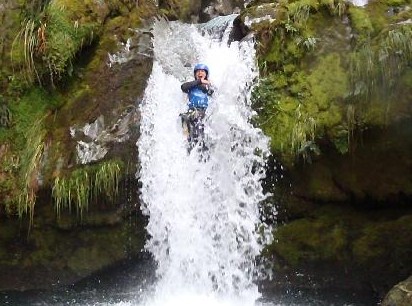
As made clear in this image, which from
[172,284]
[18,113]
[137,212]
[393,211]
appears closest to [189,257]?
[172,284]

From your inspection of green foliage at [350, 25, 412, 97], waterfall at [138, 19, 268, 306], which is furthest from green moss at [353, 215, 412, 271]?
green foliage at [350, 25, 412, 97]

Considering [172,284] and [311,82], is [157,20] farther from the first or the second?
[172,284]

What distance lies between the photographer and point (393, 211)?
6.68 metres

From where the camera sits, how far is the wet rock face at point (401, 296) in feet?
17.0

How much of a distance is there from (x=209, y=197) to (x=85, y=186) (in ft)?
5.39

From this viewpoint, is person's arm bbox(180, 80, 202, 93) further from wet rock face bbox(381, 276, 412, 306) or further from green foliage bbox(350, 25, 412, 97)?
wet rock face bbox(381, 276, 412, 306)

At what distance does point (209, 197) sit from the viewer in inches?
271

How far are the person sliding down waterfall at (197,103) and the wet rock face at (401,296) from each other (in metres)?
3.10

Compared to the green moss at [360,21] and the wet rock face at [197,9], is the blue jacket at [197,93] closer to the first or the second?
the green moss at [360,21]

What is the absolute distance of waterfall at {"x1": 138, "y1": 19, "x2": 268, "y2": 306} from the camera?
6691 mm

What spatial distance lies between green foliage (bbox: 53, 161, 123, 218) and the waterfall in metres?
0.42

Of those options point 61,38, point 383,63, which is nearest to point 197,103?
point 61,38

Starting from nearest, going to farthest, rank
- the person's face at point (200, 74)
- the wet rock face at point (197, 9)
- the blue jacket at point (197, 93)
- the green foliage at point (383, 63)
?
the green foliage at point (383, 63) < the blue jacket at point (197, 93) < the person's face at point (200, 74) < the wet rock face at point (197, 9)

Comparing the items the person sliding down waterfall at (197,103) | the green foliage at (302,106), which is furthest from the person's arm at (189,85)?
the green foliage at (302,106)
